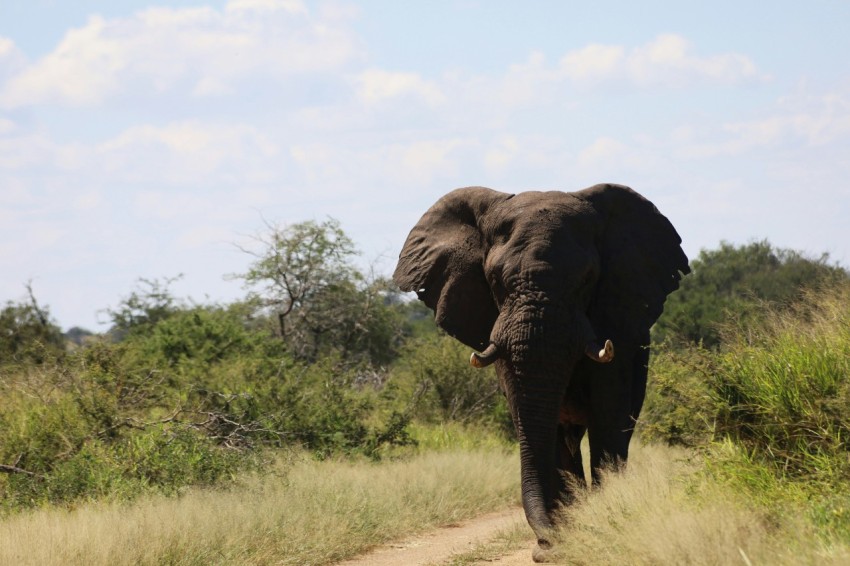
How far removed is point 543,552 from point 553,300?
6.40ft

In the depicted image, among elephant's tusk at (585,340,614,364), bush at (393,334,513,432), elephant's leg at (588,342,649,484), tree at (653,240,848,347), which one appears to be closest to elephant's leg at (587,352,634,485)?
elephant's leg at (588,342,649,484)

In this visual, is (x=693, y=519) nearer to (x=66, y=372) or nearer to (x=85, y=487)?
(x=85, y=487)

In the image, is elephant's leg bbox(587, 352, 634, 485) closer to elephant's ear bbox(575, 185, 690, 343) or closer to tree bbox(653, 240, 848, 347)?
elephant's ear bbox(575, 185, 690, 343)

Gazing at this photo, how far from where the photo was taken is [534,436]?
991 cm

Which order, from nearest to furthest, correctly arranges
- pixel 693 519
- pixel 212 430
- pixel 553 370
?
pixel 693 519 < pixel 553 370 < pixel 212 430

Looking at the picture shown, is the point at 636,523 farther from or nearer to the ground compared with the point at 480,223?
nearer to the ground

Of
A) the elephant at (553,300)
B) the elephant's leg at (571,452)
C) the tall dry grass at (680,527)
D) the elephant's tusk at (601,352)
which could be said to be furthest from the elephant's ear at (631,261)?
the tall dry grass at (680,527)

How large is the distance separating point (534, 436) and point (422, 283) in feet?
7.37

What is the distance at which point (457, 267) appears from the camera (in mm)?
11141

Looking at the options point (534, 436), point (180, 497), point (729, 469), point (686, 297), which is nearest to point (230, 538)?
point (180, 497)

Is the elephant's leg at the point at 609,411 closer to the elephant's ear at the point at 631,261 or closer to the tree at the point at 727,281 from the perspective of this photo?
the elephant's ear at the point at 631,261

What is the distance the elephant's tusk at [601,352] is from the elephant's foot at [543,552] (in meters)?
1.48

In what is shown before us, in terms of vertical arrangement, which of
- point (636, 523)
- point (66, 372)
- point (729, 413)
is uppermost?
point (66, 372)

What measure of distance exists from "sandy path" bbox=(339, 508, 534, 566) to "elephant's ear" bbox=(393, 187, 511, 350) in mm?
1871
